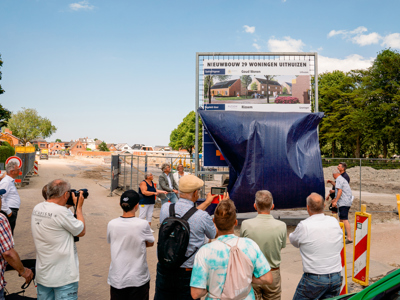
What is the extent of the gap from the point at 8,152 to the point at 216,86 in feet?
88.2

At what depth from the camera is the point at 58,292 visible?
2908mm

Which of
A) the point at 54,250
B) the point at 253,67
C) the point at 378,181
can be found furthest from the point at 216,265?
the point at 378,181

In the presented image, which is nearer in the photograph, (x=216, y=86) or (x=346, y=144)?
(x=216, y=86)

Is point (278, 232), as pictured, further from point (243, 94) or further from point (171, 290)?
point (243, 94)

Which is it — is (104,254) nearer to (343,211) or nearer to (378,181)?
(343,211)

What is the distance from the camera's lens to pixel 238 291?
2.14 meters

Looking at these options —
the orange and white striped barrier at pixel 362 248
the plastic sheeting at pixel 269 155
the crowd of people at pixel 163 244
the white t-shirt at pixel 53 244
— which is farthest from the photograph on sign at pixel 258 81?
the white t-shirt at pixel 53 244

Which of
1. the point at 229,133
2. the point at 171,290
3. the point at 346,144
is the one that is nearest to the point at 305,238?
the point at 171,290

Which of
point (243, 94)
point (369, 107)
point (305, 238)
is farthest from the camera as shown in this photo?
point (369, 107)

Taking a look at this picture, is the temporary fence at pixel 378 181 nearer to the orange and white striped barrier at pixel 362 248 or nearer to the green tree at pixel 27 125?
the orange and white striped barrier at pixel 362 248

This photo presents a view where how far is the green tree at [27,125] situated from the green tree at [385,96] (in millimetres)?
76810

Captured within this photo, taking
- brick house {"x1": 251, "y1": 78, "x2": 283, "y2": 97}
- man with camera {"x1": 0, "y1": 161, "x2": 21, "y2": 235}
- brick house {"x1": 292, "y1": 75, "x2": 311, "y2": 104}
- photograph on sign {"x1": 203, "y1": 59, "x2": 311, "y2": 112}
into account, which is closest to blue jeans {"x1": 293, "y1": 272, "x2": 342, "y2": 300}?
man with camera {"x1": 0, "y1": 161, "x2": 21, "y2": 235}

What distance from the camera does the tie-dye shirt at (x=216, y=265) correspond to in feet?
7.09

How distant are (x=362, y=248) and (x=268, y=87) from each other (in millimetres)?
4935
